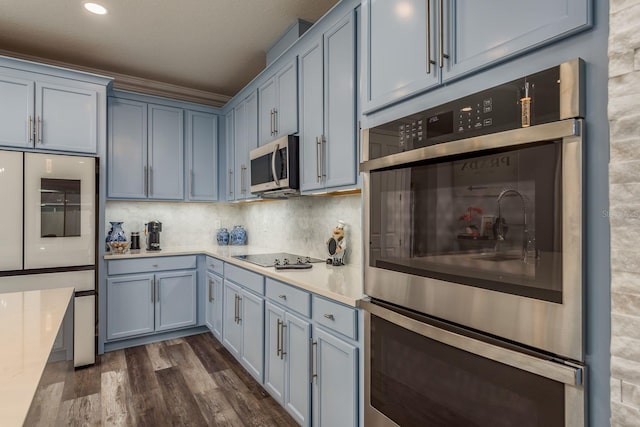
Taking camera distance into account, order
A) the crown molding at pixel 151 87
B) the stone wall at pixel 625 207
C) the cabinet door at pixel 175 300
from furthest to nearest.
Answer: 1. the cabinet door at pixel 175 300
2. the crown molding at pixel 151 87
3. the stone wall at pixel 625 207

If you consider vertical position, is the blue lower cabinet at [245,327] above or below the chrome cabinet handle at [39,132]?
below

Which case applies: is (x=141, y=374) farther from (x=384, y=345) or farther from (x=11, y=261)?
(x=384, y=345)

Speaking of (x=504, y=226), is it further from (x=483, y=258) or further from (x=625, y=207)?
(x=625, y=207)

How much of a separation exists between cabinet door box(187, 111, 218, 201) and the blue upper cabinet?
2.97 m

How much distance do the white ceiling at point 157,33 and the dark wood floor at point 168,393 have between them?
2.48 m

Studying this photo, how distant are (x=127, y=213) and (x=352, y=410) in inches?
134

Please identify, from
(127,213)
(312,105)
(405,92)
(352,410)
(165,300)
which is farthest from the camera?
(127,213)

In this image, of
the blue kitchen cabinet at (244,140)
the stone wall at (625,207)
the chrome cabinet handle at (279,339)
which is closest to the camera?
the stone wall at (625,207)

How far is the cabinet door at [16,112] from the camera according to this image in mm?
2846

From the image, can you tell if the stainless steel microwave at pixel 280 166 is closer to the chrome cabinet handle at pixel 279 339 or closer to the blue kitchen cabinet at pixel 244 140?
the blue kitchen cabinet at pixel 244 140

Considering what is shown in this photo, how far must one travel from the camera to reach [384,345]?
1.38m

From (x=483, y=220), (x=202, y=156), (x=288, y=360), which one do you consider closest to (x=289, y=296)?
(x=288, y=360)

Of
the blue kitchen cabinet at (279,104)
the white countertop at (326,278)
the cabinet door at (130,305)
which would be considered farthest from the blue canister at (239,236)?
the blue kitchen cabinet at (279,104)

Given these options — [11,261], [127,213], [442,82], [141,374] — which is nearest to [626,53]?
[442,82]
